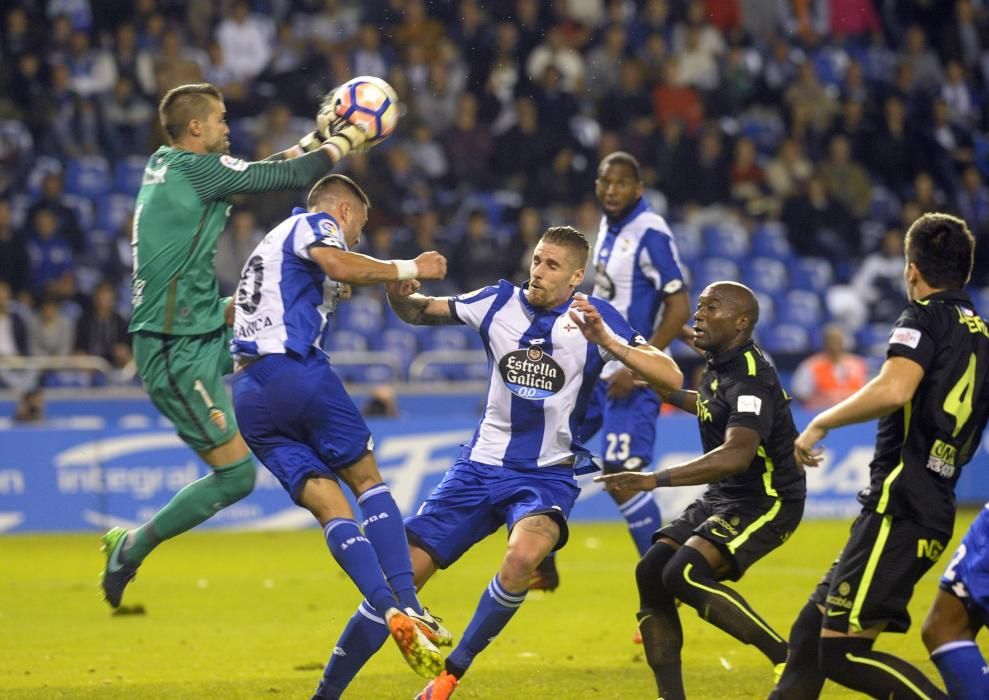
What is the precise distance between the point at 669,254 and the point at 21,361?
8.37 m

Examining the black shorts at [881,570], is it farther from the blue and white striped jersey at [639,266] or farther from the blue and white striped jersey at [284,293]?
the blue and white striped jersey at [639,266]

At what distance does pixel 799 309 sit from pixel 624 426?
32.9 feet

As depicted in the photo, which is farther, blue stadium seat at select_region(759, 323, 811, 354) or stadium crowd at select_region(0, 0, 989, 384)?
blue stadium seat at select_region(759, 323, 811, 354)

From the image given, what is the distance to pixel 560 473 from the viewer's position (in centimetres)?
685

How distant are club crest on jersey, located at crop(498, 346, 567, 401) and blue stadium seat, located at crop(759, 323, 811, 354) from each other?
11.8 m

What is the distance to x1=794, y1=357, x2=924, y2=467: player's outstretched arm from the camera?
202 inches

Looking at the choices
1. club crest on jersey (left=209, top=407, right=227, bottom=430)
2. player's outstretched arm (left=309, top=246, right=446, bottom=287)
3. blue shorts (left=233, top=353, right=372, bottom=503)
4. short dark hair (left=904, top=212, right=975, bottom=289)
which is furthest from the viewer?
club crest on jersey (left=209, top=407, right=227, bottom=430)

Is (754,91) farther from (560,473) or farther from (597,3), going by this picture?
(560,473)

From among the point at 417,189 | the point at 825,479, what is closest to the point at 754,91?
the point at 417,189

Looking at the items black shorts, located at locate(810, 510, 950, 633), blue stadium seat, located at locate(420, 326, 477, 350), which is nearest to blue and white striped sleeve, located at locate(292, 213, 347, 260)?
black shorts, located at locate(810, 510, 950, 633)

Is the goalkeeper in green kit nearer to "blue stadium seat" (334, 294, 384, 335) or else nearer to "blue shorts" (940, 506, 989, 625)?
"blue shorts" (940, 506, 989, 625)

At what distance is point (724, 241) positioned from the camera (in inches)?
763

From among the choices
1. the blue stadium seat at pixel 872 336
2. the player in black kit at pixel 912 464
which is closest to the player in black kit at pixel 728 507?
the player in black kit at pixel 912 464

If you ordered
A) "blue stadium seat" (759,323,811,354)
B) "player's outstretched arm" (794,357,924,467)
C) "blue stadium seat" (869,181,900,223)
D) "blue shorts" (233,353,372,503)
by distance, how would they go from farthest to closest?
"blue stadium seat" (869,181,900,223) → "blue stadium seat" (759,323,811,354) → "blue shorts" (233,353,372,503) → "player's outstretched arm" (794,357,924,467)
